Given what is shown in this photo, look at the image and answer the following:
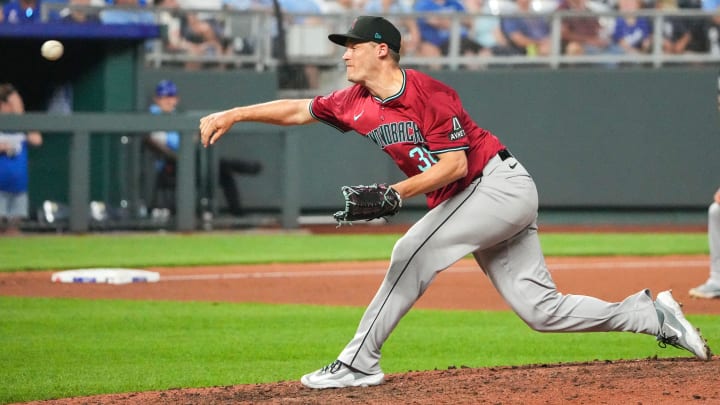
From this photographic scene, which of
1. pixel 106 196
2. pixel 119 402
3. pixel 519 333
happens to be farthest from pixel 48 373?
pixel 106 196

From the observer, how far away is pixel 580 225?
18.4 meters

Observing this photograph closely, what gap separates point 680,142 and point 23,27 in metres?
9.79

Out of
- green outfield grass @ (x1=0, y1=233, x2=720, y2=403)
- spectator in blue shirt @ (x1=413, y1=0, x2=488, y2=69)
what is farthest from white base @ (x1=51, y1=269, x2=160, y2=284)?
spectator in blue shirt @ (x1=413, y1=0, x2=488, y2=69)

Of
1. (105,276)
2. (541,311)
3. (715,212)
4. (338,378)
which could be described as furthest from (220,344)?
(715,212)

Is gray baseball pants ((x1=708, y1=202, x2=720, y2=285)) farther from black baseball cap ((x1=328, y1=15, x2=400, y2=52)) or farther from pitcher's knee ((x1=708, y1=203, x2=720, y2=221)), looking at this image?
black baseball cap ((x1=328, y1=15, x2=400, y2=52))

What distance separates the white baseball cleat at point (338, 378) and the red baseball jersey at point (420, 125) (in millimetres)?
853

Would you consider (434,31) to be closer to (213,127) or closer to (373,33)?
(213,127)

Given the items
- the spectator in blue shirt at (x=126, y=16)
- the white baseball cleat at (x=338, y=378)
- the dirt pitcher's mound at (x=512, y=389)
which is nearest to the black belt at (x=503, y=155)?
the dirt pitcher's mound at (x=512, y=389)

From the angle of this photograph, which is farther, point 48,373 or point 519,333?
point 519,333

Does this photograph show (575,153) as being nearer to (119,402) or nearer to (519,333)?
(519,333)

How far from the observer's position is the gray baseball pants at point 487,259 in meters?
5.41

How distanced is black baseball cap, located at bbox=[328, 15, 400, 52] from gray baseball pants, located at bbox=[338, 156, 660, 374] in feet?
2.46

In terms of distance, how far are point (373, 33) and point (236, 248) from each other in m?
9.59

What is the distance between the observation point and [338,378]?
5473 millimetres
